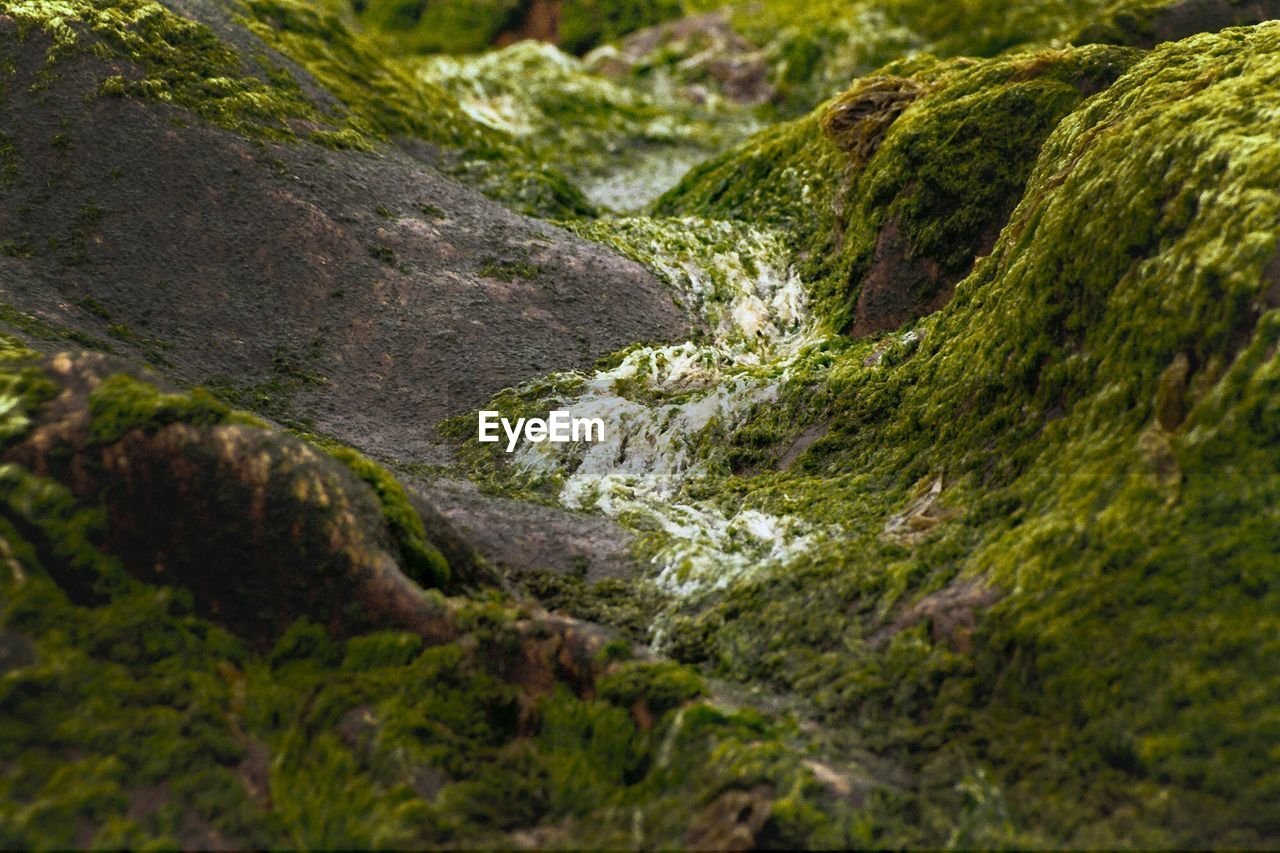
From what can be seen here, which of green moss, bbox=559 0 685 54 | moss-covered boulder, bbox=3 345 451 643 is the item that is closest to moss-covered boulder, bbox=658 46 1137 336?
moss-covered boulder, bbox=3 345 451 643

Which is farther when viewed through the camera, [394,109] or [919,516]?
[394,109]

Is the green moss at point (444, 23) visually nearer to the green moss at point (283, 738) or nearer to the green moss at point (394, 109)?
the green moss at point (394, 109)

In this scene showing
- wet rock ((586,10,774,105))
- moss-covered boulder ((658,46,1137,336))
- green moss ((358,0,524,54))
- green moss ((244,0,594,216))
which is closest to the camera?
moss-covered boulder ((658,46,1137,336))

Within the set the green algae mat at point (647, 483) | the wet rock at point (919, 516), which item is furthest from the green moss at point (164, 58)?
the wet rock at point (919, 516)

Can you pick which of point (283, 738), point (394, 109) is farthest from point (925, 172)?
point (283, 738)

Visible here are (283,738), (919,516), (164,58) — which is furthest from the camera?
(164,58)

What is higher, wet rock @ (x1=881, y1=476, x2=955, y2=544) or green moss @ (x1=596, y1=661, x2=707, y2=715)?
wet rock @ (x1=881, y1=476, x2=955, y2=544)

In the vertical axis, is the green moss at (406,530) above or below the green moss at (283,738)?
above

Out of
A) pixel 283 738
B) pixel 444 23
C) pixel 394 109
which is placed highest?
pixel 444 23

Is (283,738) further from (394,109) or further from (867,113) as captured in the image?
(394,109)

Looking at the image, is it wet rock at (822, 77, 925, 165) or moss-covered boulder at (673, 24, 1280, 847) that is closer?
moss-covered boulder at (673, 24, 1280, 847)

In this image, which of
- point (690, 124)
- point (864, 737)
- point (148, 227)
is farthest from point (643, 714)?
point (690, 124)

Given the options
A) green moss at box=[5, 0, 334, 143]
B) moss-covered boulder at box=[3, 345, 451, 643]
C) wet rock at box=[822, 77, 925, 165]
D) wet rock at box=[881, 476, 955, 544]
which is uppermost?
wet rock at box=[822, 77, 925, 165]

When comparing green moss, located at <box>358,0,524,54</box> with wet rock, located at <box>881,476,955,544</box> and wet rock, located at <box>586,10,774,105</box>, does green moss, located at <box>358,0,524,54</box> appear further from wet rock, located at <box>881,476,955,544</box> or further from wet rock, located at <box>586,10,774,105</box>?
wet rock, located at <box>881,476,955,544</box>
